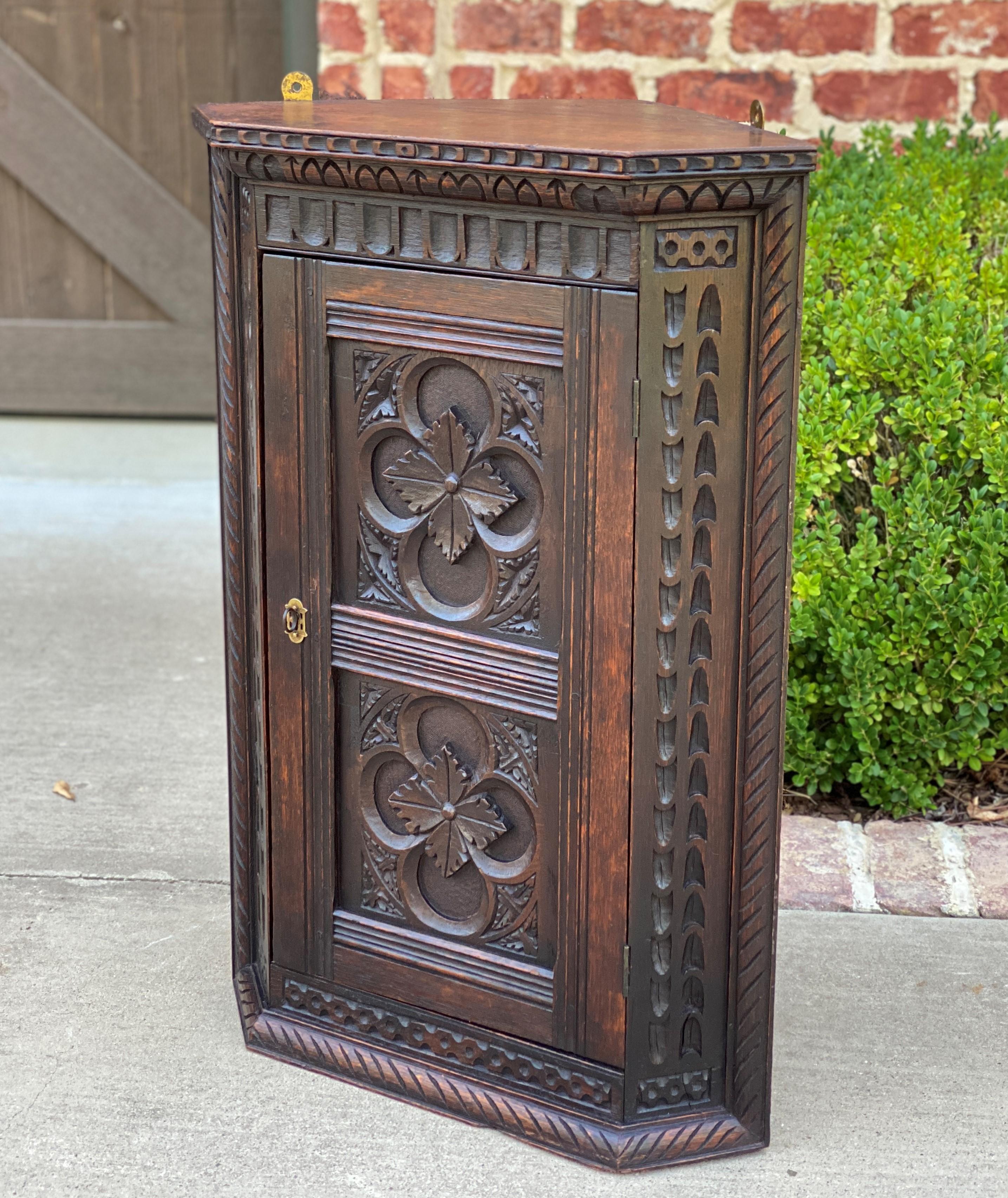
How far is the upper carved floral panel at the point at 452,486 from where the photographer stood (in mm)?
1933

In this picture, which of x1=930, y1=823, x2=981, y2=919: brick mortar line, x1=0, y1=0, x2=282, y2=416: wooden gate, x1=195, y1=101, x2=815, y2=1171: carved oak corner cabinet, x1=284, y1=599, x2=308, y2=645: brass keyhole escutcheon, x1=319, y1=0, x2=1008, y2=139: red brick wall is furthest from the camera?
x1=0, y1=0, x2=282, y2=416: wooden gate

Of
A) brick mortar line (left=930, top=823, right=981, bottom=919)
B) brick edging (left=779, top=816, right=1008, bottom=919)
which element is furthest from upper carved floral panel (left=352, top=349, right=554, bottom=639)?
brick mortar line (left=930, top=823, right=981, bottom=919)

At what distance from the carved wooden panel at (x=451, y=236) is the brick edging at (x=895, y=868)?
1426 mm

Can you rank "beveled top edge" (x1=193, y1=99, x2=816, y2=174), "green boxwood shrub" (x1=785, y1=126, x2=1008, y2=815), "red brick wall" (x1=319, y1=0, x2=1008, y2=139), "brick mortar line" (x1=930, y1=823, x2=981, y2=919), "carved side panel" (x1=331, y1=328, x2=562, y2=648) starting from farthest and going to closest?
"red brick wall" (x1=319, y1=0, x2=1008, y2=139)
"green boxwood shrub" (x1=785, y1=126, x2=1008, y2=815)
"brick mortar line" (x1=930, y1=823, x2=981, y2=919)
"carved side panel" (x1=331, y1=328, x2=562, y2=648)
"beveled top edge" (x1=193, y1=99, x2=816, y2=174)

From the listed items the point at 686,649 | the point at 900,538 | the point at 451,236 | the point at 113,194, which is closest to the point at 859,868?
the point at 900,538

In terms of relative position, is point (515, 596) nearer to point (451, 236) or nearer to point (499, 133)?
point (451, 236)

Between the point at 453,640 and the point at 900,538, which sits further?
the point at 900,538

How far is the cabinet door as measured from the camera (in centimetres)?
189

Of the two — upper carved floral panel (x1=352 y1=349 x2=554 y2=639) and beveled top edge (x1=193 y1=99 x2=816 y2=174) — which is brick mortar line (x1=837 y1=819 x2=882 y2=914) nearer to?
upper carved floral panel (x1=352 y1=349 x2=554 y2=639)

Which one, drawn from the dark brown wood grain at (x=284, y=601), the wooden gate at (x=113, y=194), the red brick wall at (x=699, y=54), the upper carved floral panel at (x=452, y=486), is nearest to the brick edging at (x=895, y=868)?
the dark brown wood grain at (x=284, y=601)

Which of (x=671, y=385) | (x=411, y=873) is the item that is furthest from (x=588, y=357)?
(x=411, y=873)

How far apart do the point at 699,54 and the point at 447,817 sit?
8.64 ft

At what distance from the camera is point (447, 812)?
215 cm

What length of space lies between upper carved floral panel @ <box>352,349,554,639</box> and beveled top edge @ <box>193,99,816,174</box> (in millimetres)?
274
